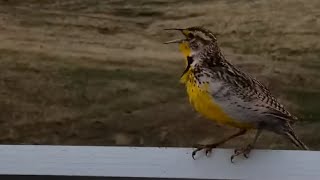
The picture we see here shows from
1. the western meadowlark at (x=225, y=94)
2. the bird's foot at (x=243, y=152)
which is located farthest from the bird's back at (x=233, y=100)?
the bird's foot at (x=243, y=152)

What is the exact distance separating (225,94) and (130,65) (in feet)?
6.28

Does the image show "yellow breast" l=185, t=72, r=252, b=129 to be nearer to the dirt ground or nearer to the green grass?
the dirt ground

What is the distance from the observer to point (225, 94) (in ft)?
6.29

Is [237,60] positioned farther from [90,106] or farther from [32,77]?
[32,77]

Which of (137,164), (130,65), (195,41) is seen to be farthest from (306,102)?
(137,164)

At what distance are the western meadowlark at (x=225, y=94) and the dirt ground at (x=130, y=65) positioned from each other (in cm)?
149

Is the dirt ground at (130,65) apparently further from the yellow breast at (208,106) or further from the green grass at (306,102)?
the yellow breast at (208,106)

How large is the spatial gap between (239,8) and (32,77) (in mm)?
1112

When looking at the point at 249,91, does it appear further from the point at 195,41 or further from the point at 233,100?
the point at 195,41

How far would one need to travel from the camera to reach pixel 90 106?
367 cm

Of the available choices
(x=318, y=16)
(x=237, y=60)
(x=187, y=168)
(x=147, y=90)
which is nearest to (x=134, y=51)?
(x=147, y=90)

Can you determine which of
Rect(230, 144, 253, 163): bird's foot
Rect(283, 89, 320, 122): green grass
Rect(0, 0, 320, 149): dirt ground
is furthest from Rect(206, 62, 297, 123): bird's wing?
Rect(283, 89, 320, 122): green grass

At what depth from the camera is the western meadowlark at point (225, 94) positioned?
191 centimetres

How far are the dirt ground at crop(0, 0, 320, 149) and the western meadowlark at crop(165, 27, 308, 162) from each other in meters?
1.49
